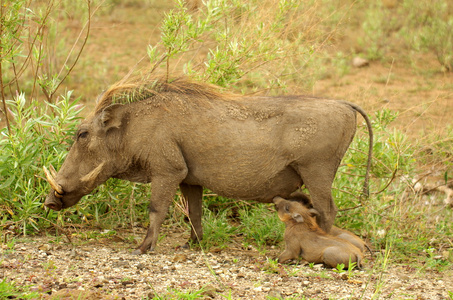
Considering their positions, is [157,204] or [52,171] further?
[52,171]

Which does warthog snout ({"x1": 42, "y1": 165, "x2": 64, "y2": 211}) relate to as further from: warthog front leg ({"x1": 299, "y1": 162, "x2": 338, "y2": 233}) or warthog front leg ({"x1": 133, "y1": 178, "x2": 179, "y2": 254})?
warthog front leg ({"x1": 299, "y1": 162, "x2": 338, "y2": 233})

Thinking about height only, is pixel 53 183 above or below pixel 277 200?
above

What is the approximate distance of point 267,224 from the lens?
5.07 m

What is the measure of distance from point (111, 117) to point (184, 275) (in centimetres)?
136

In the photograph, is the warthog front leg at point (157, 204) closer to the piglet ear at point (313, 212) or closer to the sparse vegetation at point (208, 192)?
the sparse vegetation at point (208, 192)

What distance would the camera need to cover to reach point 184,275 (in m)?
3.98

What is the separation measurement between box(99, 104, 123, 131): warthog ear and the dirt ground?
963 millimetres

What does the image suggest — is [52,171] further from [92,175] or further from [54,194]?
[92,175]

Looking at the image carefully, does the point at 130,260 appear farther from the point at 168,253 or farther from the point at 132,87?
the point at 132,87

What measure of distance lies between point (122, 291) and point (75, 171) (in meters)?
1.29

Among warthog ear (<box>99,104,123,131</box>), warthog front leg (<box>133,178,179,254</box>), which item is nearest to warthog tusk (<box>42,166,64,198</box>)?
warthog ear (<box>99,104,123,131</box>)

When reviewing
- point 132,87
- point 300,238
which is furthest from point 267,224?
point 132,87

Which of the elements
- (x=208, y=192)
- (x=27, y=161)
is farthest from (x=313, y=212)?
(x=27, y=161)

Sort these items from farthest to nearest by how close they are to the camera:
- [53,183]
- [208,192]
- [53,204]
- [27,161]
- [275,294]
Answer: [208,192]
[27,161]
[53,204]
[53,183]
[275,294]
